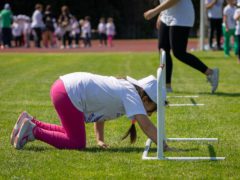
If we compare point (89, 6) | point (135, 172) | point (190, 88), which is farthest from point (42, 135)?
point (89, 6)

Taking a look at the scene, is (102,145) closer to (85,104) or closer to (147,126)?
(85,104)

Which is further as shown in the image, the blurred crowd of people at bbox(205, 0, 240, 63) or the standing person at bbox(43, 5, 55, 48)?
the standing person at bbox(43, 5, 55, 48)

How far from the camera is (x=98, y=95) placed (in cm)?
594

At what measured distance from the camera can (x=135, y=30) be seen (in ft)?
185

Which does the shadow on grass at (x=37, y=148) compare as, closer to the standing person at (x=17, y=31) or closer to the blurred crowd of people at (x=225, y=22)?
the blurred crowd of people at (x=225, y=22)

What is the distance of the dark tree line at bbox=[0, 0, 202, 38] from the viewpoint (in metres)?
51.0

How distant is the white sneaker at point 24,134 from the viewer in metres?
6.04

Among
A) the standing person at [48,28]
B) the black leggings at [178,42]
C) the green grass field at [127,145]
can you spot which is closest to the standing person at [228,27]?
the green grass field at [127,145]

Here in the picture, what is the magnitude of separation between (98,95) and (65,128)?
1.46ft

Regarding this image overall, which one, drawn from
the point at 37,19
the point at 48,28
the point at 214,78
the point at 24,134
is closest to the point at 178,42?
the point at 214,78

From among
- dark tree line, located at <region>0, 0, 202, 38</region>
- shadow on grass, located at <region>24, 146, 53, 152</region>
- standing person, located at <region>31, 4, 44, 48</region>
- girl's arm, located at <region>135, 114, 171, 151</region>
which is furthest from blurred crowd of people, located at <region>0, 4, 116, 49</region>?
girl's arm, located at <region>135, 114, 171, 151</region>

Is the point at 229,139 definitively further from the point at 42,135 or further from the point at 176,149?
the point at 42,135

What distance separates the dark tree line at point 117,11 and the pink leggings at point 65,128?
146ft

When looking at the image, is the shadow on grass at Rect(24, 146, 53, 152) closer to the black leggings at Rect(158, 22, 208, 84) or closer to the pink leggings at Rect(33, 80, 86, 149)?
the pink leggings at Rect(33, 80, 86, 149)
